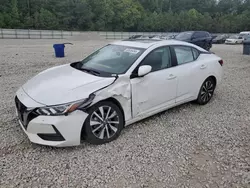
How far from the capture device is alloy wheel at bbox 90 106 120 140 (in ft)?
9.82

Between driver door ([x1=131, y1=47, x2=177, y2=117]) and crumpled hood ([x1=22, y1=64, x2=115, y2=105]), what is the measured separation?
0.50 m

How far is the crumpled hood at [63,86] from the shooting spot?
9.31 feet

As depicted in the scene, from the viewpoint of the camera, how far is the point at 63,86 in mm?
3047

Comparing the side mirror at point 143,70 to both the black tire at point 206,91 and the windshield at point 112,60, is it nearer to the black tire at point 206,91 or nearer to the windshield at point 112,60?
the windshield at point 112,60

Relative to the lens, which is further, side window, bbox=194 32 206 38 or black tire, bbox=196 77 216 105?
side window, bbox=194 32 206 38

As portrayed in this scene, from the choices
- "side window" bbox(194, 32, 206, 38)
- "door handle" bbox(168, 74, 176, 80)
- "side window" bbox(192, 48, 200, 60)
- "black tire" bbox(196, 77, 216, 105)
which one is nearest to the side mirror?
"door handle" bbox(168, 74, 176, 80)

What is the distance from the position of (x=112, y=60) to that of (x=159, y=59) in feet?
2.61

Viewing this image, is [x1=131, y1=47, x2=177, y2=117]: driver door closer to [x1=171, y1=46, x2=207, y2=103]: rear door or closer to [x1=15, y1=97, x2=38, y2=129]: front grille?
[x1=171, y1=46, x2=207, y2=103]: rear door

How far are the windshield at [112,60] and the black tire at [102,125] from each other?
57cm

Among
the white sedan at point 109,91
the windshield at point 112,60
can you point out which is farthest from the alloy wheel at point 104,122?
the windshield at point 112,60

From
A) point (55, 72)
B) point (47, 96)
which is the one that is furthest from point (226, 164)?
point (55, 72)

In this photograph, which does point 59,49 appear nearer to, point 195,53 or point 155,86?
point 195,53

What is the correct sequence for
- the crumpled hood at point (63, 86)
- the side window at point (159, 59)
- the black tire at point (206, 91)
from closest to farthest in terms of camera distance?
1. the crumpled hood at point (63, 86)
2. the side window at point (159, 59)
3. the black tire at point (206, 91)

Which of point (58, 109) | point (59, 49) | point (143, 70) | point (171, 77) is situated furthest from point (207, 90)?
point (59, 49)
